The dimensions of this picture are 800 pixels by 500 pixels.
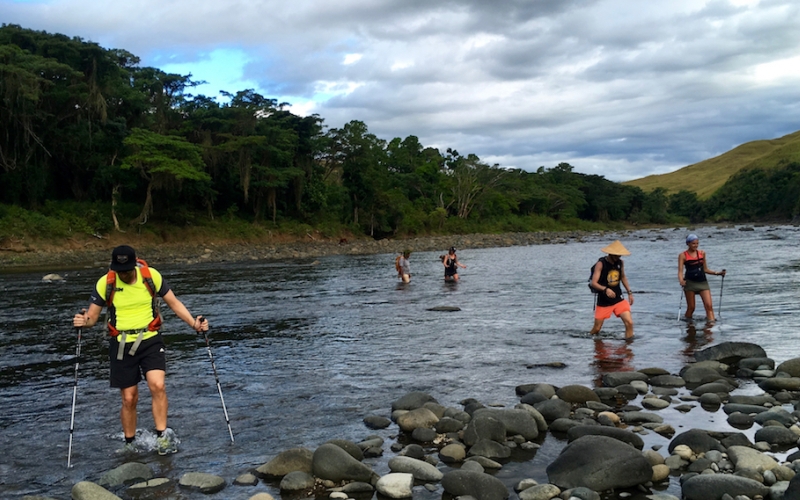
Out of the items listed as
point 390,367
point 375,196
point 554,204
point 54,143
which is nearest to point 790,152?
point 554,204

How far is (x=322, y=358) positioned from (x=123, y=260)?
5.82 meters

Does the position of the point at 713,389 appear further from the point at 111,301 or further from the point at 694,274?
the point at 111,301

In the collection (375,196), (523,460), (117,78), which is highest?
(117,78)

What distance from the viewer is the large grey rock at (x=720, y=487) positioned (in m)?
5.32

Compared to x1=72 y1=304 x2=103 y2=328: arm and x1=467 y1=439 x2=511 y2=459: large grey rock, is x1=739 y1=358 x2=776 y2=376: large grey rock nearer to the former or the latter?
x1=467 y1=439 x2=511 y2=459: large grey rock

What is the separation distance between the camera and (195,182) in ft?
180

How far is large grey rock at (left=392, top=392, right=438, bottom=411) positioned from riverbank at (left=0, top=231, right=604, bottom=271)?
3258cm

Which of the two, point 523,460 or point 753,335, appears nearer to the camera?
point 523,460

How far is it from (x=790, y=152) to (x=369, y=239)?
13816 centimetres

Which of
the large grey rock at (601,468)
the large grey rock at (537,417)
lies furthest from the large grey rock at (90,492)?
the large grey rock at (537,417)

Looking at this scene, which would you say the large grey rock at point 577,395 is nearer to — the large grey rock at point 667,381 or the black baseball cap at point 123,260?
the large grey rock at point 667,381

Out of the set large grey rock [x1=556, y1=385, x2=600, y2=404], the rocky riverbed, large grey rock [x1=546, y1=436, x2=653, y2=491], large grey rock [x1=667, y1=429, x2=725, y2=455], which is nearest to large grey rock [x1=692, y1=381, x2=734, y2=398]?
the rocky riverbed

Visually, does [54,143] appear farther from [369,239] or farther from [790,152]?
[790,152]

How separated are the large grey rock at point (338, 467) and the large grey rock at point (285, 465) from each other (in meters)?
0.11
